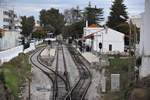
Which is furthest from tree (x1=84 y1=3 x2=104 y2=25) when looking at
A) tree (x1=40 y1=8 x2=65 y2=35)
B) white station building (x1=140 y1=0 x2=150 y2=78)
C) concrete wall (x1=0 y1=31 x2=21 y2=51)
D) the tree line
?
white station building (x1=140 y1=0 x2=150 y2=78)

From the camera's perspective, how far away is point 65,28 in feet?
566

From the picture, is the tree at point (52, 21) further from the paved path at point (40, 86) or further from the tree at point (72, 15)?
the paved path at point (40, 86)

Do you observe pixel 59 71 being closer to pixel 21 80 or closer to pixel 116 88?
pixel 21 80

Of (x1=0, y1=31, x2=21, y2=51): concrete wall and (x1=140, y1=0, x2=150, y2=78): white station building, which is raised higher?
(x1=140, y1=0, x2=150, y2=78): white station building

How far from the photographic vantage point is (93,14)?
477ft

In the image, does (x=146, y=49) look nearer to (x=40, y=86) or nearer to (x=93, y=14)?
(x=40, y=86)

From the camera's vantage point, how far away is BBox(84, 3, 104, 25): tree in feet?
473

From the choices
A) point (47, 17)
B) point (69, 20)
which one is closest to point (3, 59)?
point (47, 17)

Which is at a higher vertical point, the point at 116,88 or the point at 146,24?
the point at 146,24

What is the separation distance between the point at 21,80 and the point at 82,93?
18.6 feet

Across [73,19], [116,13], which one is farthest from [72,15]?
[116,13]

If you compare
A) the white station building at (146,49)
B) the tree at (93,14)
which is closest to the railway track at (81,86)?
the white station building at (146,49)

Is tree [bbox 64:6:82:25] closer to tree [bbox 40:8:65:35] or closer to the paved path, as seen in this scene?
tree [bbox 40:8:65:35]

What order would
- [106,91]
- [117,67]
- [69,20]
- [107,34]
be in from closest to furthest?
[106,91]
[117,67]
[107,34]
[69,20]
